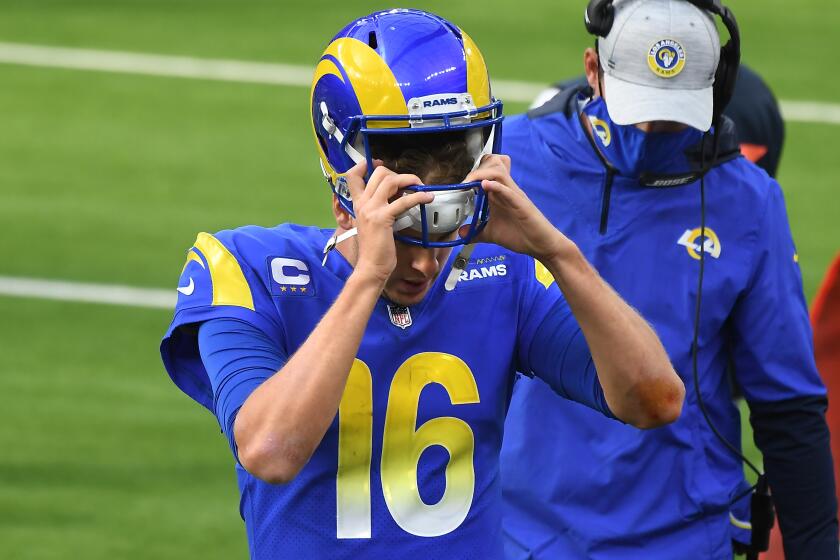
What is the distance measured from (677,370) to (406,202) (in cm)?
150

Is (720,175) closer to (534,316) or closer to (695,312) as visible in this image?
(695,312)

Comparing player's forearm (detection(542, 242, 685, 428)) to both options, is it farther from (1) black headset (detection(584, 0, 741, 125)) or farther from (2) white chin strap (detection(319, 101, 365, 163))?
(1) black headset (detection(584, 0, 741, 125))

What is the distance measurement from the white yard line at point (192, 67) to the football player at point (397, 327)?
7350 mm

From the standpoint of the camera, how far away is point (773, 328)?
4160mm

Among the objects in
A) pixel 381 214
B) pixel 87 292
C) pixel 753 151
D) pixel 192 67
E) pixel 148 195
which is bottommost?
pixel 87 292

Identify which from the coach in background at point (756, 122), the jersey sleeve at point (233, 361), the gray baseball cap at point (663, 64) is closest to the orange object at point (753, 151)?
the coach in background at point (756, 122)

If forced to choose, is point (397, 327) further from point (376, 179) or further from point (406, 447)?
point (376, 179)

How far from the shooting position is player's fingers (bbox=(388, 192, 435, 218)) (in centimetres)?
291

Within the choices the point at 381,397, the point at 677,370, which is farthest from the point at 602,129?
the point at 381,397

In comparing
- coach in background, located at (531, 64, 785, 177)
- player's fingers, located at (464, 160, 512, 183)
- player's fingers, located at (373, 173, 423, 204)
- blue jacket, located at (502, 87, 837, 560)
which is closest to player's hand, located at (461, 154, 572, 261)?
player's fingers, located at (464, 160, 512, 183)

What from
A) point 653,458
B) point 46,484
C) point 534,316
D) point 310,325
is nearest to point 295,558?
point 310,325

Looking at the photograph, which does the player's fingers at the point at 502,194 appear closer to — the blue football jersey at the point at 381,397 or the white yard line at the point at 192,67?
the blue football jersey at the point at 381,397

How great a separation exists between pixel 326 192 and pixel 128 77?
83.9 inches

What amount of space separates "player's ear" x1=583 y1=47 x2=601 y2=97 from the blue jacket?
18 centimetres
